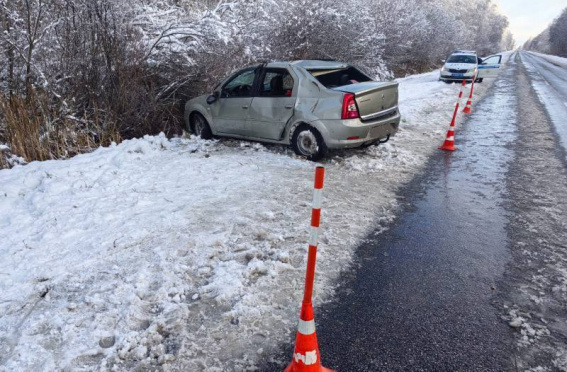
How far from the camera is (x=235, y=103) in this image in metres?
7.11

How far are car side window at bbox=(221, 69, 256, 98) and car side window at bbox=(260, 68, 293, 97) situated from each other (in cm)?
29

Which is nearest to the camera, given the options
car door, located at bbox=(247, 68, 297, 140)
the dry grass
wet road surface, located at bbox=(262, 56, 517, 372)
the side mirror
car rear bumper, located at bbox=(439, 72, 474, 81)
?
wet road surface, located at bbox=(262, 56, 517, 372)

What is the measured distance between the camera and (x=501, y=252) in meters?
3.72

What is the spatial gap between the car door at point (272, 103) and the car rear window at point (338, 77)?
470 millimetres

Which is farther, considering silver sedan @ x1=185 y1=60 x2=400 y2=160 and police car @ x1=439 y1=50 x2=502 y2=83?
police car @ x1=439 y1=50 x2=502 y2=83

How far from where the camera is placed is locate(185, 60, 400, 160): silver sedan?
231 inches

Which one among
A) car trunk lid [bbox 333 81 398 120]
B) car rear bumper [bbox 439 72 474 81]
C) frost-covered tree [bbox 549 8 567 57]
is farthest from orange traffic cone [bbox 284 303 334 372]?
frost-covered tree [bbox 549 8 567 57]

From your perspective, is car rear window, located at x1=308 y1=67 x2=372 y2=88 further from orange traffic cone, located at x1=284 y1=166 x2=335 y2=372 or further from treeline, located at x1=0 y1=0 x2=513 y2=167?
orange traffic cone, located at x1=284 y1=166 x2=335 y2=372

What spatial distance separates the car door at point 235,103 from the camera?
6.96 metres

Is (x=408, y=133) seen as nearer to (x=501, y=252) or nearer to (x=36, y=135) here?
(x=501, y=252)

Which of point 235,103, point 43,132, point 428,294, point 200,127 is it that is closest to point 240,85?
point 235,103

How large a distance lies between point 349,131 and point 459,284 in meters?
3.18

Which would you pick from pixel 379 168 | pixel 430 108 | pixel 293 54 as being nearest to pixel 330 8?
pixel 293 54

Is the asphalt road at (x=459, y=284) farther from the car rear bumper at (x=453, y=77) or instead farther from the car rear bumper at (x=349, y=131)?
the car rear bumper at (x=453, y=77)
